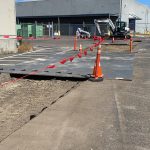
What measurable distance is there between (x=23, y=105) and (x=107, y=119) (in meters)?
2.65

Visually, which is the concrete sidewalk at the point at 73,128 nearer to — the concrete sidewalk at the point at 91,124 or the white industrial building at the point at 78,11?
the concrete sidewalk at the point at 91,124

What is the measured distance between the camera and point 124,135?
596 cm

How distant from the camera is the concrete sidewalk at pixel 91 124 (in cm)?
550

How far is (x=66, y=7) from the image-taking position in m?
75.3

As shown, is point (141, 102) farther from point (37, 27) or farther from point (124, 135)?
point (37, 27)

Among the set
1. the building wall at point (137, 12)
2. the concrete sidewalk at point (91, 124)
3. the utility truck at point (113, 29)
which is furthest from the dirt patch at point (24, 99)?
the building wall at point (137, 12)

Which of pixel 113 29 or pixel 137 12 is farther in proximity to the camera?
pixel 137 12

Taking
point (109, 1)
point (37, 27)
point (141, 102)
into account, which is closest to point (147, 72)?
point (141, 102)

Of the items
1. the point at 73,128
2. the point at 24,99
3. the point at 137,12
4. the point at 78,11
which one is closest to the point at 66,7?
the point at 78,11

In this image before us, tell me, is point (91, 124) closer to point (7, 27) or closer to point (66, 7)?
point (7, 27)

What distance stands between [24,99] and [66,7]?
6761 cm

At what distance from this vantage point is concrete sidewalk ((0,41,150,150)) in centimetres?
550

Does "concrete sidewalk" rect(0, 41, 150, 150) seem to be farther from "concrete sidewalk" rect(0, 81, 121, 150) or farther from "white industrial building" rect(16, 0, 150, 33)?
"white industrial building" rect(16, 0, 150, 33)

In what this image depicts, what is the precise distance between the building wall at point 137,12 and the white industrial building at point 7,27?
52.7 m
